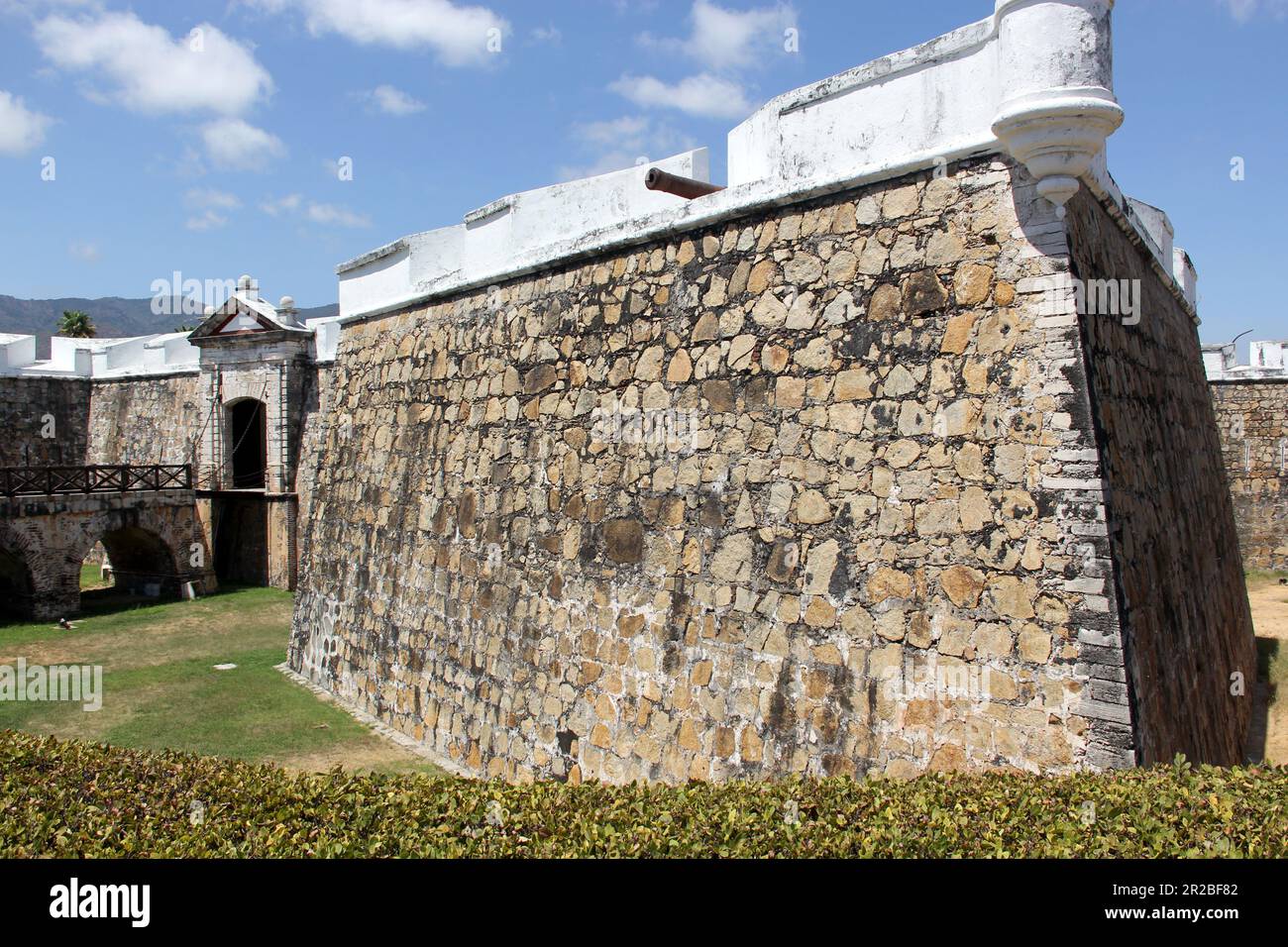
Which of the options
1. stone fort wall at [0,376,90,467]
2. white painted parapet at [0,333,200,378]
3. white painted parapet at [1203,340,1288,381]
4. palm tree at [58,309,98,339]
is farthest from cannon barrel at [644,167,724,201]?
palm tree at [58,309,98,339]

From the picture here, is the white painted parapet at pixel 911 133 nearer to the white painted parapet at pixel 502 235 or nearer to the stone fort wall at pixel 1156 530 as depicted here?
the white painted parapet at pixel 502 235

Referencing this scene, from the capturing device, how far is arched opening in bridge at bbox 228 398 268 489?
24625mm

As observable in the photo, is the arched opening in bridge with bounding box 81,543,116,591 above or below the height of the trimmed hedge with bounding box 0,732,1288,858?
below

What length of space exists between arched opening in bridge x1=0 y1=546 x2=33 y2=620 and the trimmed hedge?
639 inches

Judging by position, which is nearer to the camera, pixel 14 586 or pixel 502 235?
pixel 502 235

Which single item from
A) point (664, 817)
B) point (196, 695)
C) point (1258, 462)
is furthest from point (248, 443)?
point (1258, 462)

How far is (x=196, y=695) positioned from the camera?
40.8ft

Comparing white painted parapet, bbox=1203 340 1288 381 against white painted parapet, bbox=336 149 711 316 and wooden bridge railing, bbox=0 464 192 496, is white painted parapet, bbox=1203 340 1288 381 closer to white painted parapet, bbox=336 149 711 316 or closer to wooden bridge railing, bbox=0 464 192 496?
white painted parapet, bbox=336 149 711 316

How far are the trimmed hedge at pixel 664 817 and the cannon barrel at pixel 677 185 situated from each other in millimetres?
4734

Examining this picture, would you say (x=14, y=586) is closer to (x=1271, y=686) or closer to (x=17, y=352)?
(x=17, y=352)

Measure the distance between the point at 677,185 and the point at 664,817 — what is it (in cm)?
515

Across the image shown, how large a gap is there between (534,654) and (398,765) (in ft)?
6.95

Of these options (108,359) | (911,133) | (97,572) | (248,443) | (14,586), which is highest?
(108,359)
